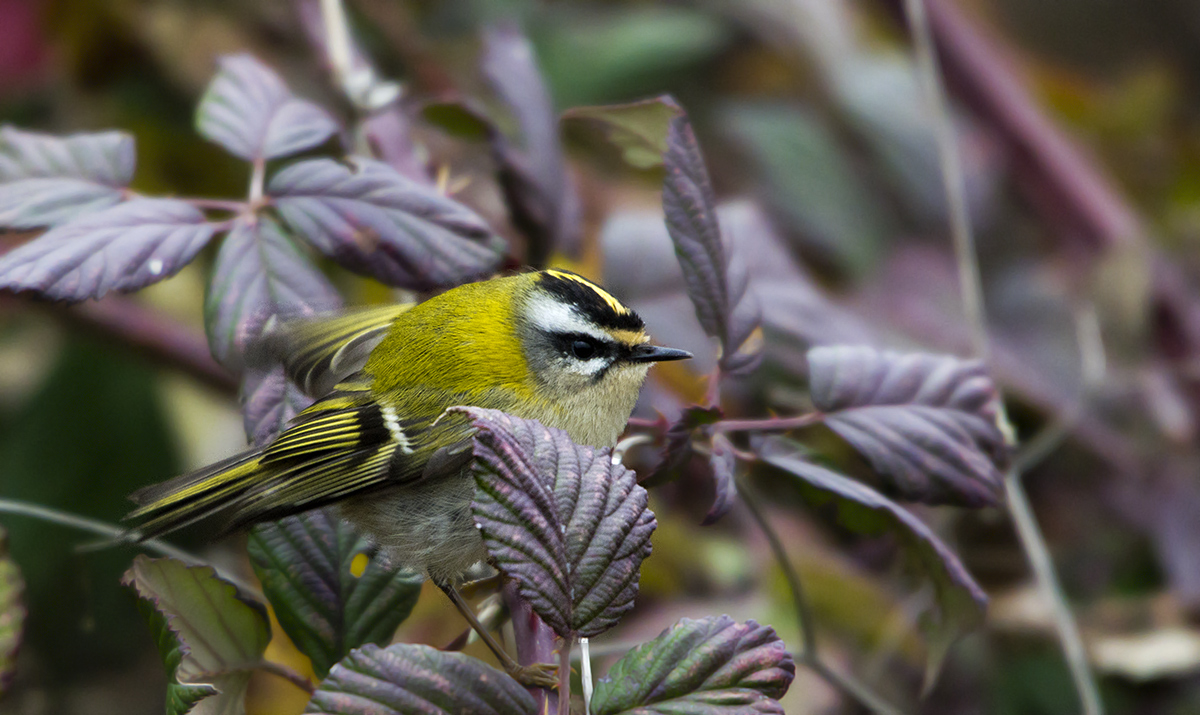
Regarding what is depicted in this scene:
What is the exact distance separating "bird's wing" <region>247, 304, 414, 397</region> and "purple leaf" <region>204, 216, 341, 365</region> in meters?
0.15

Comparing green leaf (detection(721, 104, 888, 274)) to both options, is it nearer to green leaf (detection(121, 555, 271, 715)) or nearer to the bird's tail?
the bird's tail

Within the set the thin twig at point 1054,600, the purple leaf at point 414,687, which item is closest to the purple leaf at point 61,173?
the purple leaf at point 414,687

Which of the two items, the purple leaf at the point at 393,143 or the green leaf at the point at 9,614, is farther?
the purple leaf at the point at 393,143

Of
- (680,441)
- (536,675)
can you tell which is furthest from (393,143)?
(536,675)

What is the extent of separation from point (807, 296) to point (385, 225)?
63 cm

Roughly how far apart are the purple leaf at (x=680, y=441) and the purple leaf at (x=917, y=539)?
8 cm

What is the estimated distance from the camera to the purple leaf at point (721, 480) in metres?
0.93

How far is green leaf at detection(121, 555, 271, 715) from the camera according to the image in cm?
86

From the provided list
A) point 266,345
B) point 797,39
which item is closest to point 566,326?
point 266,345

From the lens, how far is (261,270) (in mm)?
1060

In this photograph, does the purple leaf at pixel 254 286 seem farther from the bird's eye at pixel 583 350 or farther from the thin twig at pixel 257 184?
the bird's eye at pixel 583 350

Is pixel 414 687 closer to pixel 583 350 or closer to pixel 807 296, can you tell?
pixel 583 350

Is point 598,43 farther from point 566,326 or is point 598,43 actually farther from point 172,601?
point 172,601

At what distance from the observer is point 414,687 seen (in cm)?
71
